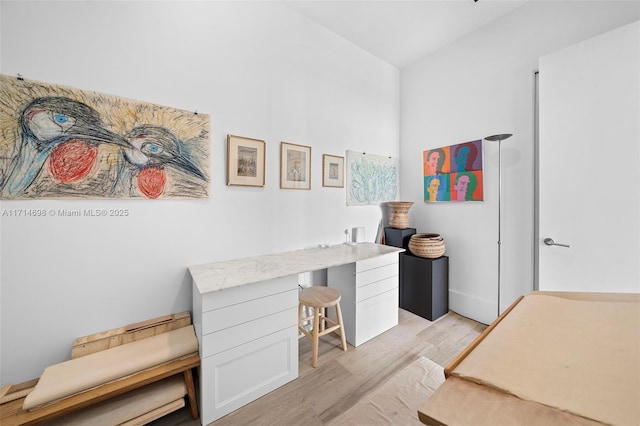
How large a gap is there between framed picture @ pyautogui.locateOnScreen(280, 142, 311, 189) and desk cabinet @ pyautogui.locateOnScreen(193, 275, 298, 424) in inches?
39.1

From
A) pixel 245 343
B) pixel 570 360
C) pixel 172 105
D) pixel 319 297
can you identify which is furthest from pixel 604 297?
pixel 172 105

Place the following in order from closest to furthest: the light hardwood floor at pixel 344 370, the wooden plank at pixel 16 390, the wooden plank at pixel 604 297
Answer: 1. the wooden plank at pixel 604 297
2. the wooden plank at pixel 16 390
3. the light hardwood floor at pixel 344 370

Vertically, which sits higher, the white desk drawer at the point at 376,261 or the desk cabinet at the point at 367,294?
the white desk drawer at the point at 376,261

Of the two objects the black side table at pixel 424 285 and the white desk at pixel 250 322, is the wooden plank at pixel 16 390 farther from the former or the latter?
the black side table at pixel 424 285

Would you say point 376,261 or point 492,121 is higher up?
point 492,121

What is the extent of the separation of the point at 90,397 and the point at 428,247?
9.04 feet

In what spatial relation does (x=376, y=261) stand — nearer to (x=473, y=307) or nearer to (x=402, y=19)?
(x=473, y=307)

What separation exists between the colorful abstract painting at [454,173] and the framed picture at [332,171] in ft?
3.78

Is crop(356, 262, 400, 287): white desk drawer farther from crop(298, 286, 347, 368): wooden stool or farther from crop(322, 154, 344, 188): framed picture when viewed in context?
crop(322, 154, 344, 188): framed picture

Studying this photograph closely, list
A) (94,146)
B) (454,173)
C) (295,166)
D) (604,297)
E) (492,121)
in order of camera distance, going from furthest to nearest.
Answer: (454,173) → (492,121) → (295,166) → (94,146) → (604,297)

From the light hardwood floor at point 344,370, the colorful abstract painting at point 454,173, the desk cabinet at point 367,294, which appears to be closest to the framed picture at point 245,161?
the desk cabinet at point 367,294

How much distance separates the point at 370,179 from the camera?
2967mm

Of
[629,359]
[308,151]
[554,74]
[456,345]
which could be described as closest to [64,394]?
[629,359]

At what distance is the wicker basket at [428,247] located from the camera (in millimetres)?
2559
